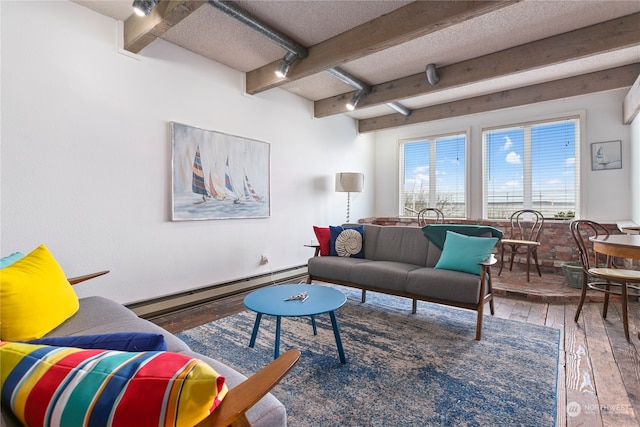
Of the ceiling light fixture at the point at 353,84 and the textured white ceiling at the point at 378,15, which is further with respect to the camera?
the ceiling light fixture at the point at 353,84

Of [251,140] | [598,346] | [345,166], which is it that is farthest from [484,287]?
[345,166]

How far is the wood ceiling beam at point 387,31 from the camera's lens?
2.18 meters

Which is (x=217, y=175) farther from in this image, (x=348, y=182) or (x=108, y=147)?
(x=348, y=182)

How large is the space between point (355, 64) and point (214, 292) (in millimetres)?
3079

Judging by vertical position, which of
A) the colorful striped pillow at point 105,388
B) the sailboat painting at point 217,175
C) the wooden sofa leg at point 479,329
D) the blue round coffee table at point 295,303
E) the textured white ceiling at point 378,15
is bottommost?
the wooden sofa leg at point 479,329

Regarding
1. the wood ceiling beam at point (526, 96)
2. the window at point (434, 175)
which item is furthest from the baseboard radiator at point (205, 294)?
the wood ceiling beam at point (526, 96)

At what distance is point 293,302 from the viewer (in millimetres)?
2137

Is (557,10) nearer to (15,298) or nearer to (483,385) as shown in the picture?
(483,385)

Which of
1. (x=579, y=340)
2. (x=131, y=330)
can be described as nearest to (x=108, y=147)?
(x=131, y=330)

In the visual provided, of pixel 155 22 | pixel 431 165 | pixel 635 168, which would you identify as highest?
pixel 155 22

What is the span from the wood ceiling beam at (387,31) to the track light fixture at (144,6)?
1362 mm

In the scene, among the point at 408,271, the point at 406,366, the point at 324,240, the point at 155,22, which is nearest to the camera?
the point at 406,366

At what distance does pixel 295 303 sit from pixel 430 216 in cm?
429

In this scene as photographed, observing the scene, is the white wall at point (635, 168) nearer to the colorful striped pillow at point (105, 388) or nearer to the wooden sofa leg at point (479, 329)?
the wooden sofa leg at point (479, 329)
